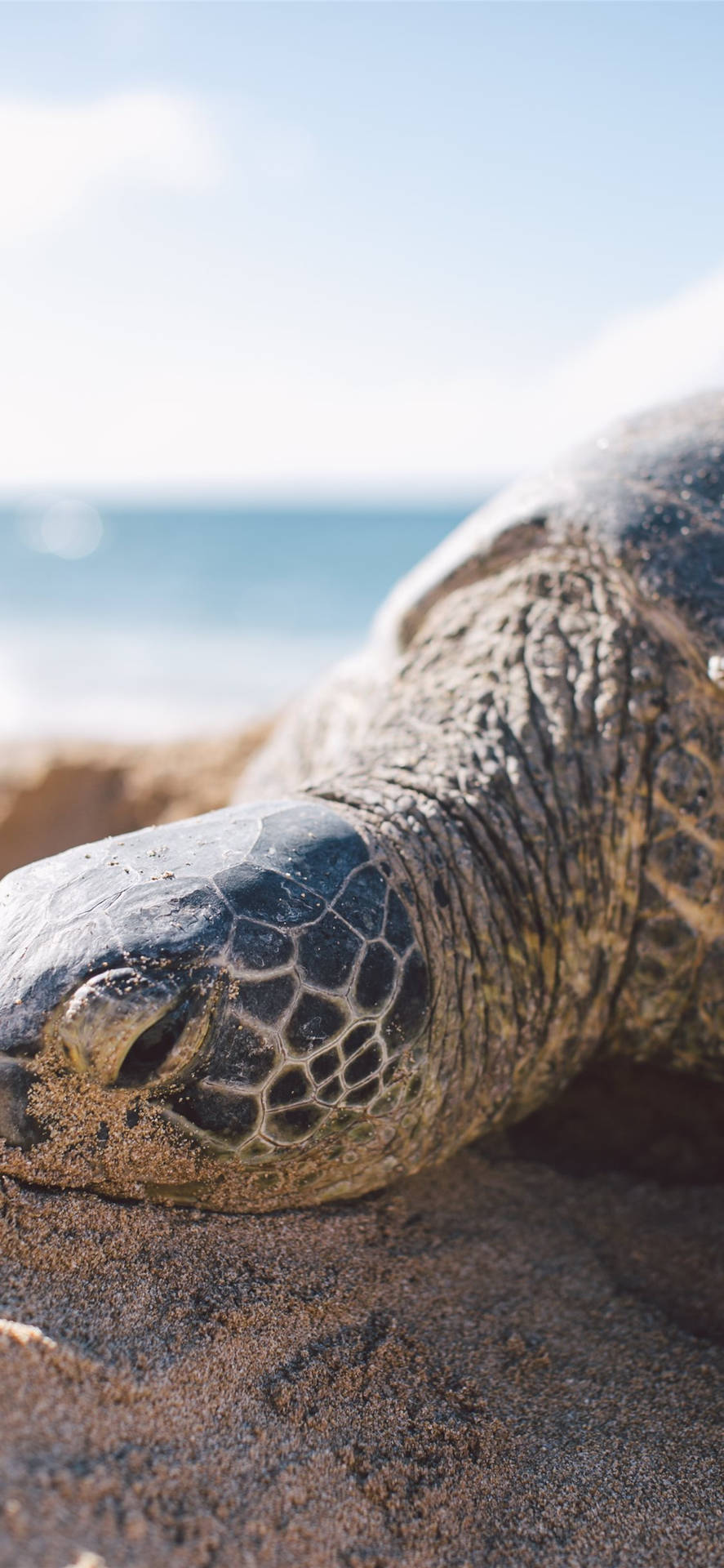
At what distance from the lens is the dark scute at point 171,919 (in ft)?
4.50

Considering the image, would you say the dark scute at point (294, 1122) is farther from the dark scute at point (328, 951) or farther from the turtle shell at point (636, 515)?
the turtle shell at point (636, 515)

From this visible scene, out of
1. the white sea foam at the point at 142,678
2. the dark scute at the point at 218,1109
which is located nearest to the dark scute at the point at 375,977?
the dark scute at the point at 218,1109

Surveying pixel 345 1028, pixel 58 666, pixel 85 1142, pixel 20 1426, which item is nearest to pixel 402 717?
pixel 345 1028

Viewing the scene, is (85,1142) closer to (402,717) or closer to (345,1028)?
(345,1028)

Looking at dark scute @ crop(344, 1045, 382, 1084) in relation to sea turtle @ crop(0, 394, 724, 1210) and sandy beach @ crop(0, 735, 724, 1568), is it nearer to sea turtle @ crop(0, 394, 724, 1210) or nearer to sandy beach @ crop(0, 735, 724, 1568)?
sea turtle @ crop(0, 394, 724, 1210)

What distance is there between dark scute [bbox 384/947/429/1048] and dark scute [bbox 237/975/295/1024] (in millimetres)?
198

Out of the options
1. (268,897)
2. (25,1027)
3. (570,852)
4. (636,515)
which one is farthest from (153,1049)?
(636,515)

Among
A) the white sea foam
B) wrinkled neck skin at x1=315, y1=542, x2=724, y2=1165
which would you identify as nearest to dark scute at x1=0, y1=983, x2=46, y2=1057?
wrinkled neck skin at x1=315, y1=542, x2=724, y2=1165

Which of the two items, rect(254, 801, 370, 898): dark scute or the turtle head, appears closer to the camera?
the turtle head

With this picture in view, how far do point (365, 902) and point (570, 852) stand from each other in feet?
1.82

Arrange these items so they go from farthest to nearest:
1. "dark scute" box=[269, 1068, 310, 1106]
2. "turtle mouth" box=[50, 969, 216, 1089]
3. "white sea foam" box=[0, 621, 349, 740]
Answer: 1. "white sea foam" box=[0, 621, 349, 740]
2. "dark scute" box=[269, 1068, 310, 1106]
3. "turtle mouth" box=[50, 969, 216, 1089]

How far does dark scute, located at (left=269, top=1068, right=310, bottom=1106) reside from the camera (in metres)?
1.41

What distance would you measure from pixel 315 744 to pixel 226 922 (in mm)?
1573

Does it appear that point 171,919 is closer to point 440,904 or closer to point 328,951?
point 328,951
